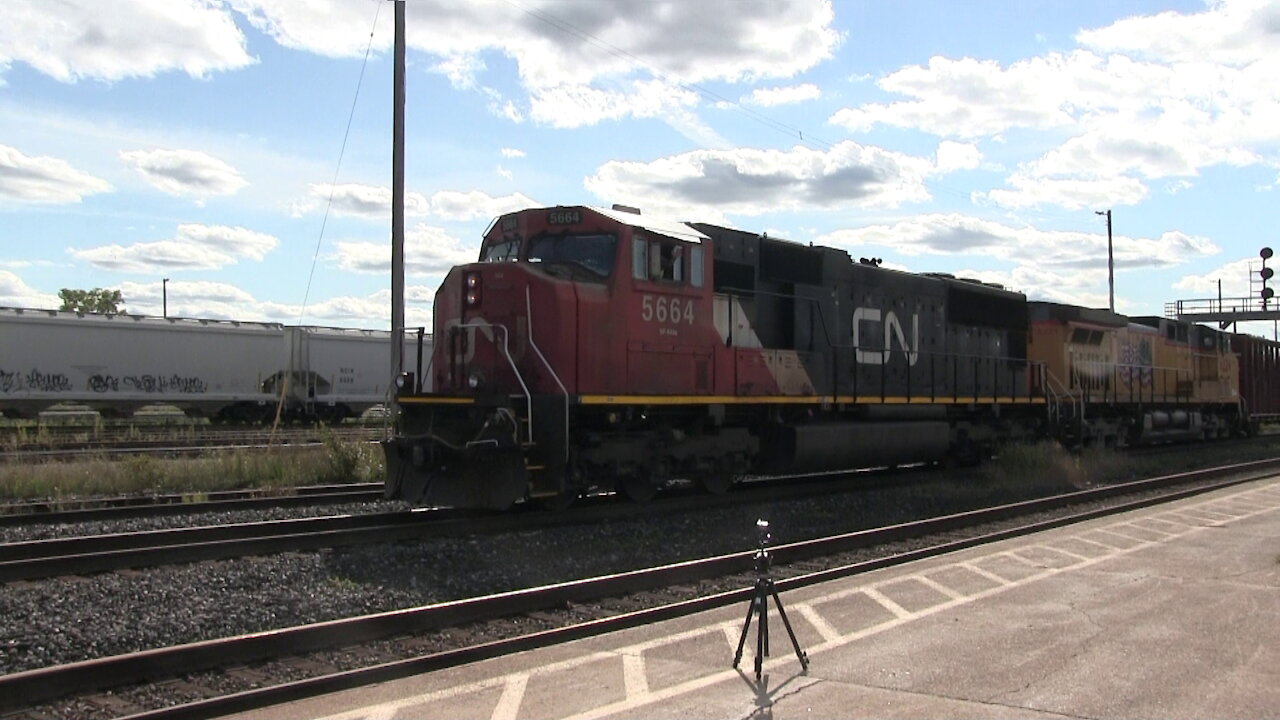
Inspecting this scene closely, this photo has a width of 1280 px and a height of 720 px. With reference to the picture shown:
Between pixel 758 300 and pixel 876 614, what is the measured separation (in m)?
7.42

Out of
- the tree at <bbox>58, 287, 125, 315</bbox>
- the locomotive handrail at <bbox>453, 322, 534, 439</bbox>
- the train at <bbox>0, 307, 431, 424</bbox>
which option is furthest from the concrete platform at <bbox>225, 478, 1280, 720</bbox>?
the tree at <bbox>58, 287, 125, 315</bbox>

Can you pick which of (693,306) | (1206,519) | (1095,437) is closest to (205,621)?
(693,306)

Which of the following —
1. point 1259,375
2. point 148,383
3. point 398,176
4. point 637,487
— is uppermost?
point 398,176

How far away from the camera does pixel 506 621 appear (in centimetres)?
718

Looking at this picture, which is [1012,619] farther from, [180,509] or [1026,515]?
[180,509]

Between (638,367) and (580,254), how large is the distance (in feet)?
4.82

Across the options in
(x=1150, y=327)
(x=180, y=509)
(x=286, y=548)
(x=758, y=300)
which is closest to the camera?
(x=286, y=548)

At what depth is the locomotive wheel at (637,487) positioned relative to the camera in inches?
491

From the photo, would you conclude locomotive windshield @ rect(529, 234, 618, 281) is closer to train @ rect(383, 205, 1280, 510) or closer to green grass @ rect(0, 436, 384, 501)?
train @ rect(383, 205, 1280, 510)

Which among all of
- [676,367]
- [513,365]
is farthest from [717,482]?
[513,365]

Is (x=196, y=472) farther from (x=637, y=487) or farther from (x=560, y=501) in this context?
(x=637, y=487)

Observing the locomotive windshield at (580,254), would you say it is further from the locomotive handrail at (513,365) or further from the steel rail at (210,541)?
the steel rail at (210,541)

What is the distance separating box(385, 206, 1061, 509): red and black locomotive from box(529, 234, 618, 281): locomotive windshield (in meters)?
0.02

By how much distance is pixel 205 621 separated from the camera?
6770 millimetres
